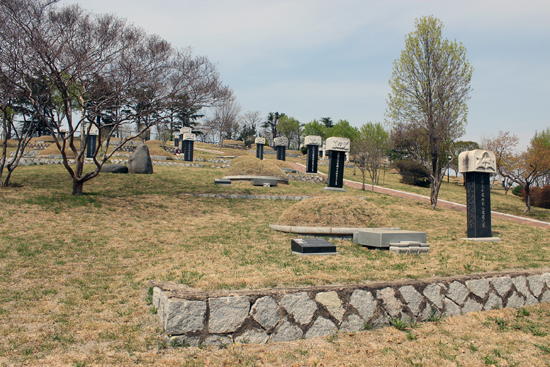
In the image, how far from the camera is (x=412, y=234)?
8.16 meters

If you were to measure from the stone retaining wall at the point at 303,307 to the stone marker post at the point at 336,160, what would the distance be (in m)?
14.7

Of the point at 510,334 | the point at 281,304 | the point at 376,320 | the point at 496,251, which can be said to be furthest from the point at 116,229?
the point at 496,251

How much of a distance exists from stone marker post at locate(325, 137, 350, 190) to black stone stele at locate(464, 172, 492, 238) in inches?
397

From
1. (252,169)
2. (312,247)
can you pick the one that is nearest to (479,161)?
(312,247)

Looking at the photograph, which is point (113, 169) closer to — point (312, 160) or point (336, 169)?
point (336, 169)

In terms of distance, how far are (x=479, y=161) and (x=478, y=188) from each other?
785mm

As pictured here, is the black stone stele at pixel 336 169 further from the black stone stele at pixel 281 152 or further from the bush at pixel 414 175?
the black stone stele at pixel 281 152

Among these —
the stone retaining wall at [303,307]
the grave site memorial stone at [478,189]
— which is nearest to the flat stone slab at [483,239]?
the grave site memorial stone at [478,189]

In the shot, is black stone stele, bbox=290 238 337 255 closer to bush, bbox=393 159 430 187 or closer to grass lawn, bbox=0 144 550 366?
grass lawn, bbox=0 144 550 366

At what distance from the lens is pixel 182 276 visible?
5801 mm

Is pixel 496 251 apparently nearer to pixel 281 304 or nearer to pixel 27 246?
pixel 281 304

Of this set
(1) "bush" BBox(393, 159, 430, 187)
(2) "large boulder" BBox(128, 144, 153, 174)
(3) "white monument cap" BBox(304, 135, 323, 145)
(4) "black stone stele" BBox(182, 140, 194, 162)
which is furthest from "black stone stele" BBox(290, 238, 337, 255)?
(1) "bush" BBox(393, 159, 430, 187)

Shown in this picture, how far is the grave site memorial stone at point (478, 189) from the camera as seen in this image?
33.6ft

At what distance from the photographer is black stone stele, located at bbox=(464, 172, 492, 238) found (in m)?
10.3
